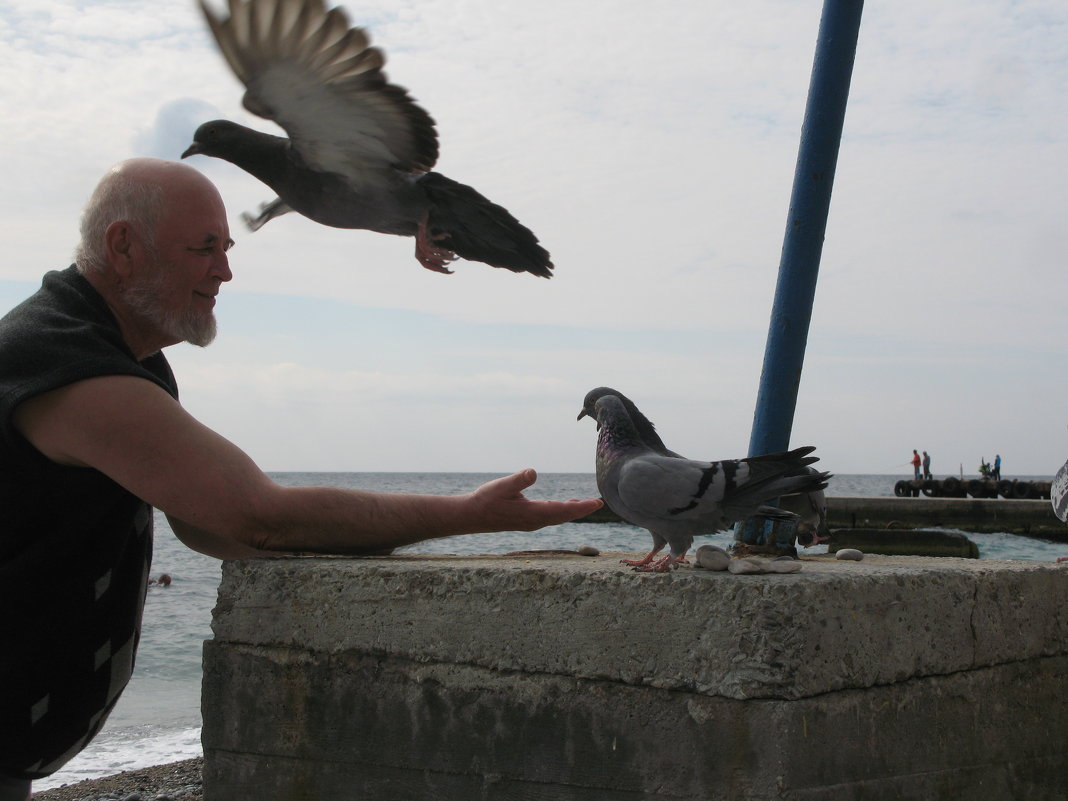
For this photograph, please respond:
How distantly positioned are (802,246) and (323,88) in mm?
1892

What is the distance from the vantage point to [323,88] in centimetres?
326

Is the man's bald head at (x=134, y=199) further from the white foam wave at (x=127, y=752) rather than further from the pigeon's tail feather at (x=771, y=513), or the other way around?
the white foam wave at (x=127, y=752)

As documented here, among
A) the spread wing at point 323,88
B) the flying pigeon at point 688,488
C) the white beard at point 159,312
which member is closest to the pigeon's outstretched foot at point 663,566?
the flying pigeon at point 688,488

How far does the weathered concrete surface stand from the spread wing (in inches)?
57.4

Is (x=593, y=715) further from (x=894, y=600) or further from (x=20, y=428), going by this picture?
(x=20, y=428)

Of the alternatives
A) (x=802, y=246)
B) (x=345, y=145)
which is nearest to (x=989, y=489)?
(x=802, y=246)

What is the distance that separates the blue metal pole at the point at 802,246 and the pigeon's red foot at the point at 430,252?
4.48 feet

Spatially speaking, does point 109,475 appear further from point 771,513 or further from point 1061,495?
point 1061,495

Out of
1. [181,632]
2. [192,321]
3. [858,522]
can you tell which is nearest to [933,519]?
[858,522]

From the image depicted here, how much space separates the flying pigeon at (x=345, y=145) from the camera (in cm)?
317

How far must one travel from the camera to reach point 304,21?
10.2 ft

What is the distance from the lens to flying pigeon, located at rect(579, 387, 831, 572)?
8.43 feet

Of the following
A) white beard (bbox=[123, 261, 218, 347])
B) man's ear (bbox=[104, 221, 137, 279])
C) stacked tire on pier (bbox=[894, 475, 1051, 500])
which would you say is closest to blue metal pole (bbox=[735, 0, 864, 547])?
white beard (bbox=[123, 261, 218, 347])

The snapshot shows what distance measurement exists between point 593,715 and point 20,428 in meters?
1.42
